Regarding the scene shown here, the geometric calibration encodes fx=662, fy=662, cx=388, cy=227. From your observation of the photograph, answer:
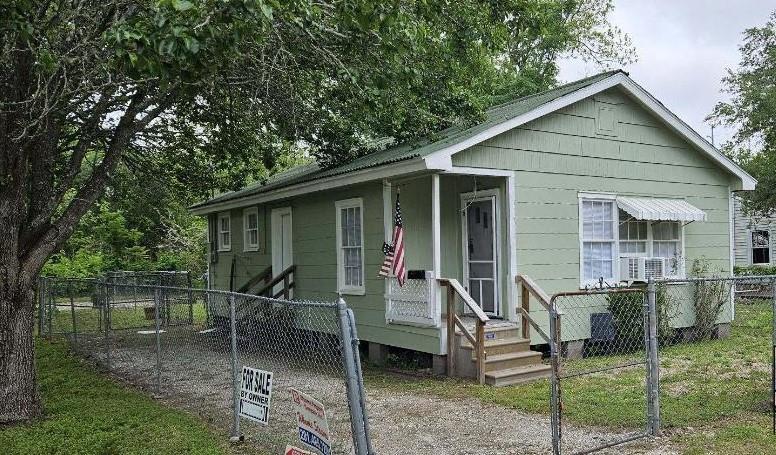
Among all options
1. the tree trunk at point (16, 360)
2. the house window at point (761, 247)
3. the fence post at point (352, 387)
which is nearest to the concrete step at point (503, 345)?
the fence post at point (352, 387)

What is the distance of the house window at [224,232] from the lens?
54.3 ft

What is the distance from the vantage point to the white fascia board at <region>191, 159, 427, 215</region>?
30.1 ft

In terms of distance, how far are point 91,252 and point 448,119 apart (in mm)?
23120

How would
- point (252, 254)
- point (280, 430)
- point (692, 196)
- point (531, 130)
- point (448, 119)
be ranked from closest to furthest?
point (280, 430) < point (531, 130) < point (448, 119) < point (692, 196) < point (252, 254)

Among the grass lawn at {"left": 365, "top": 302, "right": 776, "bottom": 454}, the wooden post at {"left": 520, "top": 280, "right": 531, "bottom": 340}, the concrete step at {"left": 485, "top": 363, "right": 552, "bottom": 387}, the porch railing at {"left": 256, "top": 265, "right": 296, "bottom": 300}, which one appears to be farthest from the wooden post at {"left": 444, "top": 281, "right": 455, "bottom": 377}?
the porch railing at {"left": 256, "top": 265, "right": 296, "bottom": 300}

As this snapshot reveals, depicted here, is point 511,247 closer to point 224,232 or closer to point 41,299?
point 224,232

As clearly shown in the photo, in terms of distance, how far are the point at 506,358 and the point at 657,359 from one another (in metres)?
3.28

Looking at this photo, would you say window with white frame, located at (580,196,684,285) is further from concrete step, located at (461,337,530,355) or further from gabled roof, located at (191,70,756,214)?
concrete step, located at (461,337,530,355)

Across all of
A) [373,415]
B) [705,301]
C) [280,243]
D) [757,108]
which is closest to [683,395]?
[373,415]

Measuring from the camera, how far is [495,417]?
23.0 ft

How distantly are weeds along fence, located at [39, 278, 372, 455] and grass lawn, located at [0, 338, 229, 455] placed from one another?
0.35 m

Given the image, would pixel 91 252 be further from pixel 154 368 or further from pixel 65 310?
pixel 154 368

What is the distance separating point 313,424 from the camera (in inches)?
168

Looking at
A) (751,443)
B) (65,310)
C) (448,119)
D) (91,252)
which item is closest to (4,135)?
(448,119)
